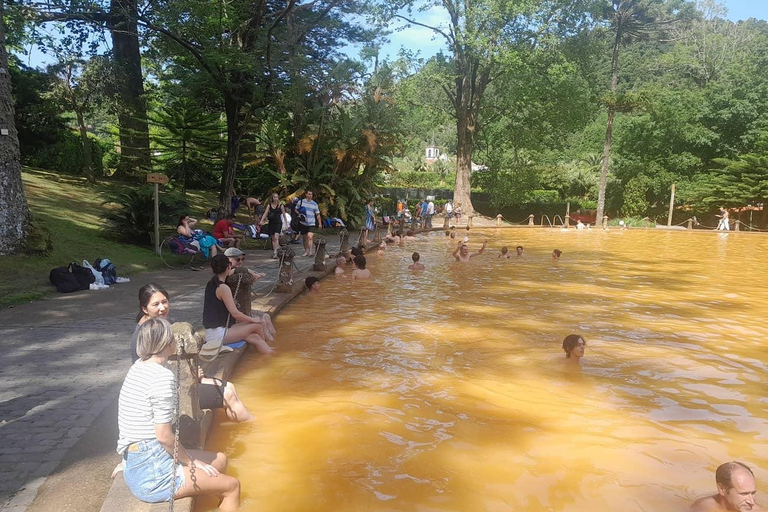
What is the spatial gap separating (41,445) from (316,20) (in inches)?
721

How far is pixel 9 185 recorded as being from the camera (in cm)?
1073

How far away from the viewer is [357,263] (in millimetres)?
13344


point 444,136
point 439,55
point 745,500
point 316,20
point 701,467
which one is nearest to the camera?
point 745,500

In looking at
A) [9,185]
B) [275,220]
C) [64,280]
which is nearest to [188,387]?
[64,280]

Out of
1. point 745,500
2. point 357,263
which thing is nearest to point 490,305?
point 357,263

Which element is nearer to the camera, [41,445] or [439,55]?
[41,445]

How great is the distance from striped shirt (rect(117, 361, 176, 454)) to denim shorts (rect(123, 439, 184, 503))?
0.06 m

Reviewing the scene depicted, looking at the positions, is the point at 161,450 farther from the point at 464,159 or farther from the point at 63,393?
the point at 464,159

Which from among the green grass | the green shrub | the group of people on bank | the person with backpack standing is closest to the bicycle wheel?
the green grass

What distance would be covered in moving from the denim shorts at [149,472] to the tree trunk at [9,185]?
359 inches

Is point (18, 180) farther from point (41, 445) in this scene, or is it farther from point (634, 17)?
point (634, 17)

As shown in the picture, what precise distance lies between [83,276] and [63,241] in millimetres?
3282

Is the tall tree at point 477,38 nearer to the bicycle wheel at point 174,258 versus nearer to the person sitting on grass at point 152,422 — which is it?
the bicycle wheel at point 174,258

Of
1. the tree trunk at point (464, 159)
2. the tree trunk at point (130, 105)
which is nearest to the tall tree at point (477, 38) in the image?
the tree trunk at point (464, 159)
